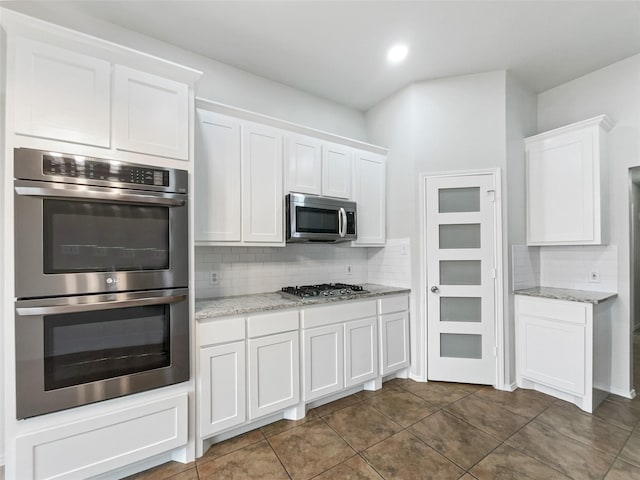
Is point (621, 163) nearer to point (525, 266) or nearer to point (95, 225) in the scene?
point (525, 266)

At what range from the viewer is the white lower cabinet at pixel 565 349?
2494mm

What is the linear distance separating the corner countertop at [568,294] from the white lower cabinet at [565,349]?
1.8 inches

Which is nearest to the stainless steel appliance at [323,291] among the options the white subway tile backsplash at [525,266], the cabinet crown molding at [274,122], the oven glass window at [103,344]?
the oven glass window at [103,344]

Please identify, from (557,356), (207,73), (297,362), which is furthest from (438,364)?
(207,73)

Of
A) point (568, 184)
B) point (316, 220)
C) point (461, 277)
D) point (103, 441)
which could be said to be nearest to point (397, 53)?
point (316, 220)

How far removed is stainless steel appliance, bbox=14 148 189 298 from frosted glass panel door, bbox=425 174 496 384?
7.91 feet

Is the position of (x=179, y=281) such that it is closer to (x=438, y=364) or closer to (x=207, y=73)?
(x=207, y=73)

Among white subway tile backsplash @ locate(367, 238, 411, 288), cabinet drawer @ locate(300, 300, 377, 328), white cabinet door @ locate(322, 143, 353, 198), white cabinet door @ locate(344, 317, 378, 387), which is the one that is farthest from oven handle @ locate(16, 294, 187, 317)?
white subway tile backsplash @ locate(367, 238, 411, 288)

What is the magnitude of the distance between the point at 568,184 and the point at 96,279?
3956 millimetres

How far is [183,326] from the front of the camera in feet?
6.20

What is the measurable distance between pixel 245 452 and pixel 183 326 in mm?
990

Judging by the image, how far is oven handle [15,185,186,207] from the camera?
1.49m

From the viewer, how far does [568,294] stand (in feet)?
8.98

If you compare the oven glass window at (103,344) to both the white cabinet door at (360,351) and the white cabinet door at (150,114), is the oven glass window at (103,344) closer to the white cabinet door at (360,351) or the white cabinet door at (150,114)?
the white cabinet door at (150,114)
